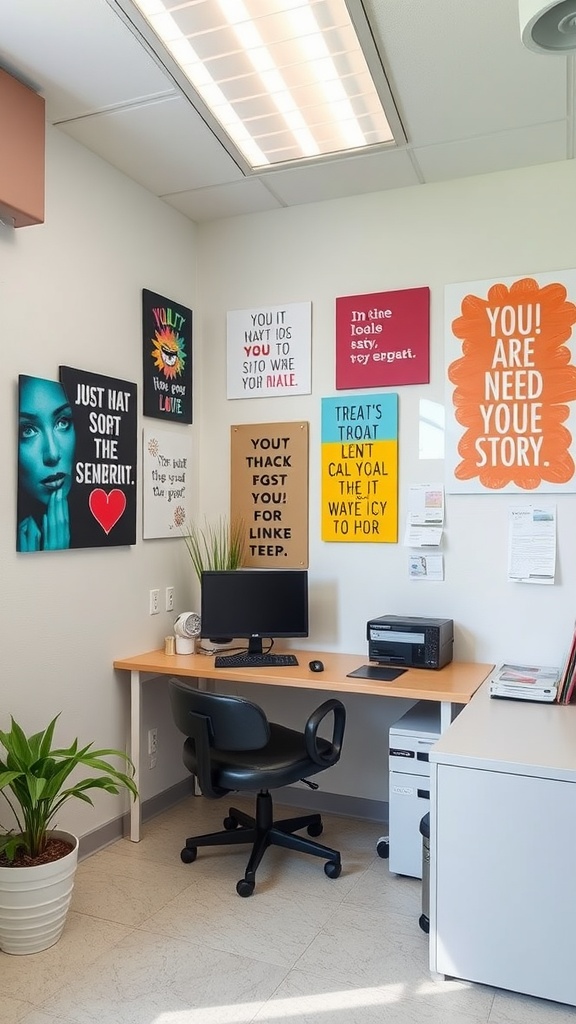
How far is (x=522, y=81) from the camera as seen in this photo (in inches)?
99.0

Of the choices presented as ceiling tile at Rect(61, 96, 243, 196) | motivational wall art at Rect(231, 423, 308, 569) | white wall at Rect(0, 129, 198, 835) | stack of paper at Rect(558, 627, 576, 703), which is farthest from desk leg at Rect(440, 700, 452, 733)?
ceiling tile at Rect(61, 96, 243, 196)

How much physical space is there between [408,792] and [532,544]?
3.62ft

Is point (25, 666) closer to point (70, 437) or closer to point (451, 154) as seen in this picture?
point (70, 437)

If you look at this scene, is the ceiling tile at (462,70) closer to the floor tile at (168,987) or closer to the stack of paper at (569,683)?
the stack of paper at (569,683)

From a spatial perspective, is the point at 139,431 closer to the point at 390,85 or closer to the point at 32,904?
the point at 390,85

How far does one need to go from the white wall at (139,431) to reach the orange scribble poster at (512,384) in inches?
54.6

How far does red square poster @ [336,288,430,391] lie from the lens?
3301 mm

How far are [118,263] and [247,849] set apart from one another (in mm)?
2505

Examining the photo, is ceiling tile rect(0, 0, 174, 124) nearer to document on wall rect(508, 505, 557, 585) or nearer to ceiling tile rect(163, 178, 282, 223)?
ceiling tile rect(163, 178, 282, 223)

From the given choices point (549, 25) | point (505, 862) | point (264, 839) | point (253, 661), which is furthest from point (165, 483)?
point (549, 25)

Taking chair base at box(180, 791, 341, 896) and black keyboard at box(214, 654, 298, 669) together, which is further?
black keyboard at box(214, 654, 298, 669)

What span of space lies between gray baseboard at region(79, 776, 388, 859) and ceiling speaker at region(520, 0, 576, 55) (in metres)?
2.90

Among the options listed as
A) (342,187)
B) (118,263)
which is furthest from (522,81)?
(118,263)

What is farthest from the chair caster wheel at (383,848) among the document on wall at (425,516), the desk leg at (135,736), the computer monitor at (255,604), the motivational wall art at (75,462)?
the motivational wall art at (75,462)
